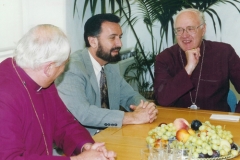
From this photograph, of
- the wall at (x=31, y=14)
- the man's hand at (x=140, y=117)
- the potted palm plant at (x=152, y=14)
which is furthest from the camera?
the potted palm plant at (x=152, y=14)

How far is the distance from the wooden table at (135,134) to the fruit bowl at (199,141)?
13cm

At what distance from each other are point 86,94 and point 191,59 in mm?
961

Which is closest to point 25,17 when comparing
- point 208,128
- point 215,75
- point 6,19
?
point 6,19

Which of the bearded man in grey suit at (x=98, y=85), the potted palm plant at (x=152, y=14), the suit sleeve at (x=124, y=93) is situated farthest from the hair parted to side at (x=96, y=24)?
the potted palm plant at (x=152, y=14)

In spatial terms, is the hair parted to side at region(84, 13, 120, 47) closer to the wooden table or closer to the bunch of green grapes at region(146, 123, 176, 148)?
the wooden table

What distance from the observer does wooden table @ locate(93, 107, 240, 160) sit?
2.03 metres

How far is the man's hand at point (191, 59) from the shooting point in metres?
3.27

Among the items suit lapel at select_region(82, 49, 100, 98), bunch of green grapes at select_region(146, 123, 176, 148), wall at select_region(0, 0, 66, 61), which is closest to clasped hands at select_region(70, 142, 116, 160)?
bunch of green grapes at select_region(146, 123, 176, 148)

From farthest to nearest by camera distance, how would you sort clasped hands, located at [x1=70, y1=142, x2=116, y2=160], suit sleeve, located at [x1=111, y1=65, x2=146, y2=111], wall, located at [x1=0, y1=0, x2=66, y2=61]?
wall, located at [x1=0, y1=0, x2=66, y2=61]
suit sleeve, located at [x1=111, y1=65, x2=146, y2=111]
clasped hands, located at [x1=70, y1=142, x2=116, y2=160]

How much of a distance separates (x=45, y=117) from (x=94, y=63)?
111 cm

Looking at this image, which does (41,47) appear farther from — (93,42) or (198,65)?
(198,65)

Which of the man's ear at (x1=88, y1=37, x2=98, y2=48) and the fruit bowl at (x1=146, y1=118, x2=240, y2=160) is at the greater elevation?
the man's ear at (x1=88, y1=37, x2=98, y2=48)

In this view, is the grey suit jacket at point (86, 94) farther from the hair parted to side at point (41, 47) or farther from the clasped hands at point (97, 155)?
the hair parted to side at point (41, 47)

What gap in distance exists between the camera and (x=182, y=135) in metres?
1.92
